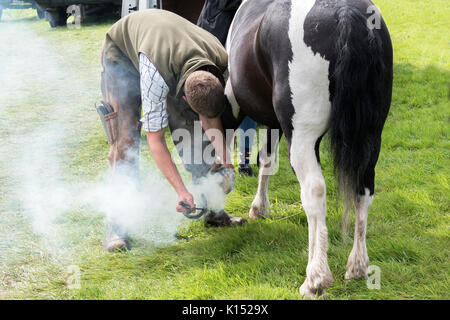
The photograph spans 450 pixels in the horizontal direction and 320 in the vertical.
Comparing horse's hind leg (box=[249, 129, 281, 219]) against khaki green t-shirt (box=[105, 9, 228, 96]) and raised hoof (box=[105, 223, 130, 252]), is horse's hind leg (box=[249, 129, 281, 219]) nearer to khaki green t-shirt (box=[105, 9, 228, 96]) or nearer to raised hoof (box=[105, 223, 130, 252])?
khaki green t-shirt (box=[105, 9, 228, 96])

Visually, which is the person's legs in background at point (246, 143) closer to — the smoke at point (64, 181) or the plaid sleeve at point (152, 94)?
the smoke at point (64, 181)

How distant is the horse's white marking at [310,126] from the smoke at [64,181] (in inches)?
36.4

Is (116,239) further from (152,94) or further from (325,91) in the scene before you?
(325,91)

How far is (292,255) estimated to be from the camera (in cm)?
Result: 308

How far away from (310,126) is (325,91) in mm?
192

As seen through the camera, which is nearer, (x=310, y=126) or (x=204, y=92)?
(x=310, y=126)

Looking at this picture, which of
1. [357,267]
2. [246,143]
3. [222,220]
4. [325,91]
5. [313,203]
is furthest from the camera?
[246,143]

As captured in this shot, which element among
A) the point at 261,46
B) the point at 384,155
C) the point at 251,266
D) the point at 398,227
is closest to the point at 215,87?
the point at 261,46

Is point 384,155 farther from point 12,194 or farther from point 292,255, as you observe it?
point 12,194

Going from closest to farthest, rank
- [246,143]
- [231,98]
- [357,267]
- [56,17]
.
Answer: [357,267] → [231,98] → [246,143] → [56,17]

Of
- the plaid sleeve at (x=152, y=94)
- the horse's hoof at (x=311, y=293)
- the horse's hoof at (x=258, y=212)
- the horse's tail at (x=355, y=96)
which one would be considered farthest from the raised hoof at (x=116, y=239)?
the horse's tail at (x=355, y=96)

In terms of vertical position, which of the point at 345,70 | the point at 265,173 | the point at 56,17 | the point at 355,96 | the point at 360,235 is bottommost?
the point at 56,17

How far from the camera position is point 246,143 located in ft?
16.4

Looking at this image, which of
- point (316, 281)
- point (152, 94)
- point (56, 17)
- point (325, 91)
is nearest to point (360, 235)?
point (316, 281)
